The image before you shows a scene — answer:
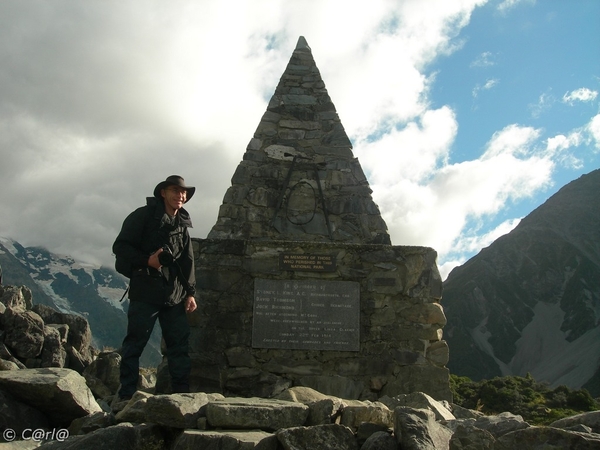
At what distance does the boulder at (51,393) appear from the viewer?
167 inches

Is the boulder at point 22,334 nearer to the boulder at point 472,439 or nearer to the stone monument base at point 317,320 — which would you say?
the stone monument base at point 317,320

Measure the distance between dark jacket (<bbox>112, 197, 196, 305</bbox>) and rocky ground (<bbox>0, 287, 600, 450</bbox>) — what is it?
35.6 inches

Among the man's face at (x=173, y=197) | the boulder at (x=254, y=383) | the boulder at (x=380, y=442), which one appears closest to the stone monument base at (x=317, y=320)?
the boulder at (x=254, y=383)

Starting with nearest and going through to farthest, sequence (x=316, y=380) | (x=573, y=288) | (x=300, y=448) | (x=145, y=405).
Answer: (x=300, y=448)
(x=145, y=405)
(x=316, y=380)
(x=573, y=288)

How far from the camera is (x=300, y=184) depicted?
880 centimetres

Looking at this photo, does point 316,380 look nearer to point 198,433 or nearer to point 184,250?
point 184,250

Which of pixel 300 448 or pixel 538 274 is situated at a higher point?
pixel 538 274

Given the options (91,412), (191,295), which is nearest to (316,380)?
(191,295)

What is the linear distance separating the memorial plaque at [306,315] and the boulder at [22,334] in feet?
13.9

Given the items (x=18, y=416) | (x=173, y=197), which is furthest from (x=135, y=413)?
(x=173, y=197)

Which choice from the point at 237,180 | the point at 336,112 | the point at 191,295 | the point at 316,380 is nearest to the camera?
the point at 191,295

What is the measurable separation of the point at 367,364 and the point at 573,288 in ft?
269

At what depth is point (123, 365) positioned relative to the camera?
4945mm

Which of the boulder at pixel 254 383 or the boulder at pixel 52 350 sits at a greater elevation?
the boulder at pixel 52 350
